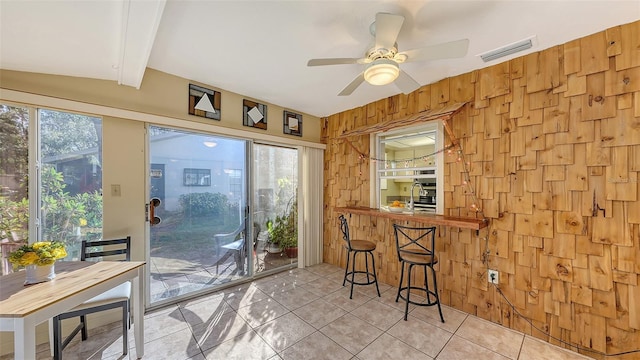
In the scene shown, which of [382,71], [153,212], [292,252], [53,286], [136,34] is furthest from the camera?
[292,252]

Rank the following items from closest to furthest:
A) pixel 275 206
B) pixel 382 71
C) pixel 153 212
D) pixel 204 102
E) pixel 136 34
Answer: pixel 136 34
pixel 382 71
pixel 153 212
pixel 204 102
pixel 275 206

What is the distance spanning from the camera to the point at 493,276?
7.83ft

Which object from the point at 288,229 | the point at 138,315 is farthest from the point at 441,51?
the point at 288,229

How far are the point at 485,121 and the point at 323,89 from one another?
75.9 inches

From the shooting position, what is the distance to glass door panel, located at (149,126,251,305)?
2717 mm

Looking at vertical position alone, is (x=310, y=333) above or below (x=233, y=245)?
below

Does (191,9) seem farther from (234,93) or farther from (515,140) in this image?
(515,140)

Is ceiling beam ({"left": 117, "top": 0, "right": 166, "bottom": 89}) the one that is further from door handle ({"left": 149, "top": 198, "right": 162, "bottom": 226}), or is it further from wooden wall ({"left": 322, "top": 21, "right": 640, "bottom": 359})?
wooden wall ({"left": 322, "top": 21, "right": 640, "bottom": 359})

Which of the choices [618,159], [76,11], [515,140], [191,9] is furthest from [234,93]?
[618,159]

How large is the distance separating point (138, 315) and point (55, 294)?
696mm

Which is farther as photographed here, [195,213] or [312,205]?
[312,205]

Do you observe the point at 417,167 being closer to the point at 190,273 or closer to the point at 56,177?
the point at 190,273

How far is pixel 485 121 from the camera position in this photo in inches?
97.0

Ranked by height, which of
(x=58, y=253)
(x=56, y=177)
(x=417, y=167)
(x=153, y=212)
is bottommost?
(x=58, y=253)
